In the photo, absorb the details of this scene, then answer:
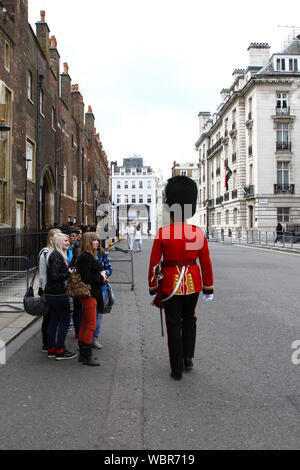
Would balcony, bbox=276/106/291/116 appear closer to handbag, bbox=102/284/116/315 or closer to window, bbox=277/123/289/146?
window, bbox=277/123/289/146

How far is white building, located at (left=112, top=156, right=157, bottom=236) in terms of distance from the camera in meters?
110

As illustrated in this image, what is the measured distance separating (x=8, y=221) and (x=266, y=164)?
1290 inches

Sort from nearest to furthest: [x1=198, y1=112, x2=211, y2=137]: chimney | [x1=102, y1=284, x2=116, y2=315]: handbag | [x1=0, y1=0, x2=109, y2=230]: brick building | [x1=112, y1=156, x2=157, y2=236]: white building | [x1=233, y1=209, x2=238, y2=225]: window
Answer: [x1=102, y1=284, x2=116, y2=315]: handbag
[x1=0, y1=0, x2=109, y2=230]: brick building
[x1=233, y1=209, x2=238, y2=225]: window
[x1=198, y1=112, x2=211, y2=137]: chimney
[x1=112, y1=156, x2=157, y2=236]: white building

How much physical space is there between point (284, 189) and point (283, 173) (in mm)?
1740

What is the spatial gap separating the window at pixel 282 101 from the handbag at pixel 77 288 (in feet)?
136

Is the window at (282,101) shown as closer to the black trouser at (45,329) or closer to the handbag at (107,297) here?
the handbag at (107,297)

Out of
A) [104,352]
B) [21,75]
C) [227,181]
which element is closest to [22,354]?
[104,352]

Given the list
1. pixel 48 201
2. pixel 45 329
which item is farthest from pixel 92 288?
pixel 48 201

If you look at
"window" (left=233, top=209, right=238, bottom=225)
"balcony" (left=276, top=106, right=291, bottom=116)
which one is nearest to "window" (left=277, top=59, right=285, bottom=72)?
"balcony" (left=276, top=106, right=291, bottom=116)

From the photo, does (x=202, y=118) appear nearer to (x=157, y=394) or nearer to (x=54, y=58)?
(x=54, y=58)

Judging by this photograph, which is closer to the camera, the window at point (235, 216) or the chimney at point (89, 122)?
the chimney at point (89, 122)

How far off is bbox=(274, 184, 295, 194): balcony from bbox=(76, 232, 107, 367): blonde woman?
127 feet

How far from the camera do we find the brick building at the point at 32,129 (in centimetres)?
1396

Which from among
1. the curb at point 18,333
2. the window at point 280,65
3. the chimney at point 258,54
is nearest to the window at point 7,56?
the curb at point 18,333
